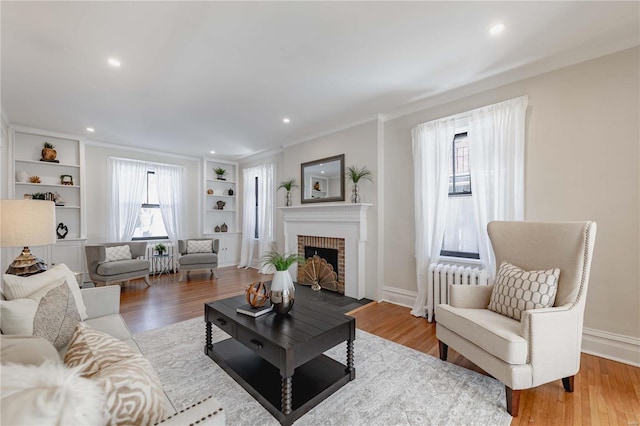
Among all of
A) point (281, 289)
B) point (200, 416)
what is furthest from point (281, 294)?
point (200, 416)

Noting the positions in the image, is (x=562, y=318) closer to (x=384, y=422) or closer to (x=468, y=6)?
(x=384, y=422)

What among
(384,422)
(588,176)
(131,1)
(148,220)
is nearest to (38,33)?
(131,1)

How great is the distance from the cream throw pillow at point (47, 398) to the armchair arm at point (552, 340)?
2195 mm

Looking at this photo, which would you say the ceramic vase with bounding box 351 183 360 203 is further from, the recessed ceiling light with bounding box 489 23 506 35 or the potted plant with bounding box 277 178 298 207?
the recessed ceiling light with bounding box 489 23 506 35

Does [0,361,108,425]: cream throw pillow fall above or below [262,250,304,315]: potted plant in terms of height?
above

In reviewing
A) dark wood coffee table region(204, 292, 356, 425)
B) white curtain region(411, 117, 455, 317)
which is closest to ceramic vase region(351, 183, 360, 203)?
white curtain region(411, 117, 455, 317)

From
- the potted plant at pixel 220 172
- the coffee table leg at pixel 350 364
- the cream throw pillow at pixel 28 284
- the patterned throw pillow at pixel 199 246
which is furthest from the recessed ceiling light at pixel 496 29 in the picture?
the potted plant at pixel 220 172

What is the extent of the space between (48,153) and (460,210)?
6.51m

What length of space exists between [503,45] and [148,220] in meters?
6.61

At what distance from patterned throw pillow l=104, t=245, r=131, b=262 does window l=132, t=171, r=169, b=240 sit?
912 mm

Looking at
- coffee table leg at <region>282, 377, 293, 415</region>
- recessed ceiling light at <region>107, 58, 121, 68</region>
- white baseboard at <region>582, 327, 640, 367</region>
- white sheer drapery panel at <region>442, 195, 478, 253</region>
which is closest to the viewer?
coffee table leg at <region>282, 377, 293, 415</region>

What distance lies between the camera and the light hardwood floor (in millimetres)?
1772

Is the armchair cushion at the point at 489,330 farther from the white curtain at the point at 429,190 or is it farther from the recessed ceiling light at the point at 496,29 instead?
the recessed ceiling light at the point at 496,29

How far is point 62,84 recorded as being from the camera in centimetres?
308
